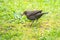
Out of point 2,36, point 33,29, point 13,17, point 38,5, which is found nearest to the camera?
point 2,36

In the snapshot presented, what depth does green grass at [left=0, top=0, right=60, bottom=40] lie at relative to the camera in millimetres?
7250

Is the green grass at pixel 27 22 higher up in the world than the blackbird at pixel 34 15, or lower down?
lower down

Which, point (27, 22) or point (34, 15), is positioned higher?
point (34, 15)

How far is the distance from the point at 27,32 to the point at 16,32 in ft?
1.05

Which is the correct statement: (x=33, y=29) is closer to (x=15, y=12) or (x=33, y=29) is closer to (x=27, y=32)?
(x=27, y=32)

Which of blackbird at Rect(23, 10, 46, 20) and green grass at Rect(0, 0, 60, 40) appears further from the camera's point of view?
blackbird at Rect(23, 10, 46, 20)

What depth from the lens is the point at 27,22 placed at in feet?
26.7

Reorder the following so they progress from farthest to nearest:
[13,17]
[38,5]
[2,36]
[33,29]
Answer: [38,5]
[13,17]
[33,29]
[2,36]

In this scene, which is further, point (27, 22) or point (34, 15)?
point (27, 22)

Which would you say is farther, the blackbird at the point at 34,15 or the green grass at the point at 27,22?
the blackbird at the point at 34,15

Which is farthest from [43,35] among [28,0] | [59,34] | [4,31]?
[28,0]

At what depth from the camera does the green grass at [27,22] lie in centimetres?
725

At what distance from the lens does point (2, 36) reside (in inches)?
282

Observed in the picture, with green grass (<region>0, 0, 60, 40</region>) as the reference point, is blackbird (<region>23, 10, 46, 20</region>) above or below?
above
